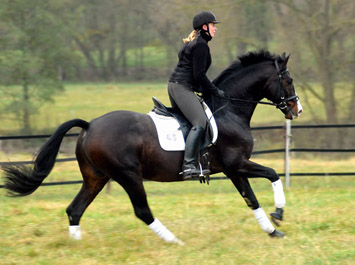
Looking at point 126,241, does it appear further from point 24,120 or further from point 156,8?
point 24,120

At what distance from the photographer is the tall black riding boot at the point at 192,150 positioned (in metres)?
5.82

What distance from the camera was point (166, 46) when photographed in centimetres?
1830

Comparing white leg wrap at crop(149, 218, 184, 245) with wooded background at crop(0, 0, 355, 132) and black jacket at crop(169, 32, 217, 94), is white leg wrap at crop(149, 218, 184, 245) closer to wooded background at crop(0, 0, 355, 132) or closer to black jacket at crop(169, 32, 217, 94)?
black jacket at crop(169, 32, 217, 94)

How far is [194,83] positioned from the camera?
6.19 meters

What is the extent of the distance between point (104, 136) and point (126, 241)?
4.45ft

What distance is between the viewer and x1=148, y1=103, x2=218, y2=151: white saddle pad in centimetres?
588

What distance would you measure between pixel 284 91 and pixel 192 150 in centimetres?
150

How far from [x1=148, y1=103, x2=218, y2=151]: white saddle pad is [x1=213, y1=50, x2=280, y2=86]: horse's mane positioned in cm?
72

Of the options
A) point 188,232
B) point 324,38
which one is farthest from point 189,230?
point 324,38


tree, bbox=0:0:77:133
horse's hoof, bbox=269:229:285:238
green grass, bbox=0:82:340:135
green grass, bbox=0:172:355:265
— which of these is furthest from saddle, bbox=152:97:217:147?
tree, bbox=0:0:77:133

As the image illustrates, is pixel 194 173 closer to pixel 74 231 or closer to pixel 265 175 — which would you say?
pixel 265 175

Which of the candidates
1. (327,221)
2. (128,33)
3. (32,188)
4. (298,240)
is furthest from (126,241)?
(128,33)

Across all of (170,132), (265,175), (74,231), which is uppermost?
(170,132)

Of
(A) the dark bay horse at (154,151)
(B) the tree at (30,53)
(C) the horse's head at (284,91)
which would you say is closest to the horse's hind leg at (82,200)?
(A) the dark bay horse at (154,151)
